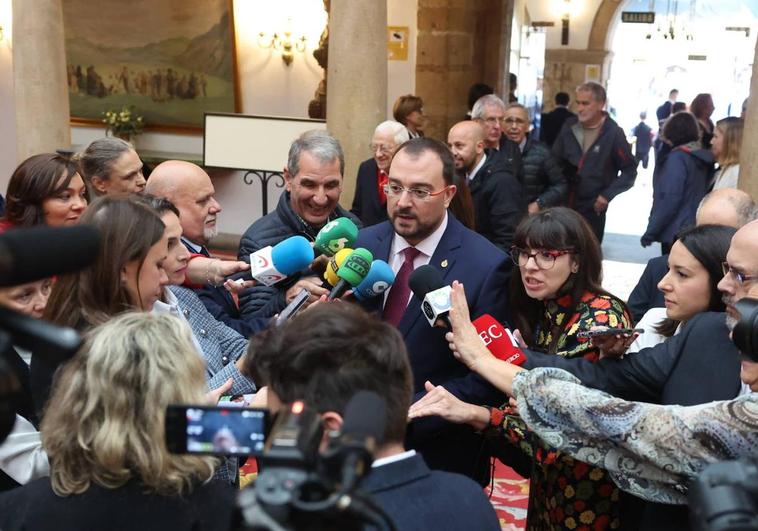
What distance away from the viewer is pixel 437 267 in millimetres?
3355

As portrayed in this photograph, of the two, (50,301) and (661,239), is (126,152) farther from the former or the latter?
(661,239)

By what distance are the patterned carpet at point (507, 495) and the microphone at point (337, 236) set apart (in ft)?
5.65

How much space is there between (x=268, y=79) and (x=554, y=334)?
810 centimetres

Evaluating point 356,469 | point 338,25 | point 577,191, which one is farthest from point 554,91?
point 356,469

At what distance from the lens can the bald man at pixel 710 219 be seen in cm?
406

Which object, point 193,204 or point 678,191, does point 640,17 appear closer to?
point 678,191

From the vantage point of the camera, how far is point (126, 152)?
4.76m

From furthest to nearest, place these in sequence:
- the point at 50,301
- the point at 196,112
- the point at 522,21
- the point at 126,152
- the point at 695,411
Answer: the point at 522,21
the point at 196,112
the point at 126,152
the point at 50,301
the point at 695,411

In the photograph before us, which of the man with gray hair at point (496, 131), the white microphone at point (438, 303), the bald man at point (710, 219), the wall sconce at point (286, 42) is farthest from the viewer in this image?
the wall sconce at point (286, 42)

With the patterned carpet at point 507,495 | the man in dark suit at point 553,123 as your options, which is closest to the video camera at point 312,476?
the patterned carpet at point 507,495

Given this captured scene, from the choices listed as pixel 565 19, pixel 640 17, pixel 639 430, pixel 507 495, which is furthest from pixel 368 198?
pixel 565 19

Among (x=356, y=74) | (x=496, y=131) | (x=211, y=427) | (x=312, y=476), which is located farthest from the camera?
(x=496, y=131)

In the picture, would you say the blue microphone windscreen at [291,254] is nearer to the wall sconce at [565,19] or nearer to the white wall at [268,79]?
the white wall at [268,79]

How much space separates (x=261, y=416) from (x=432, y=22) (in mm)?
9235
